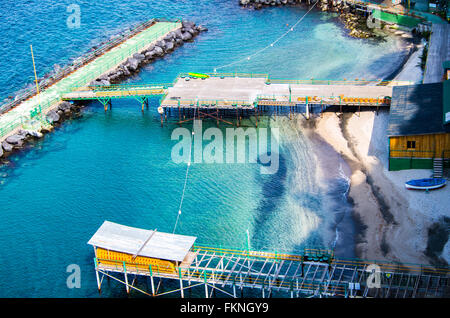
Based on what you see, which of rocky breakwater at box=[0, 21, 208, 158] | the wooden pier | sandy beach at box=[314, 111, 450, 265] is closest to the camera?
sandy beach at box=[314, 111, 450, 265]

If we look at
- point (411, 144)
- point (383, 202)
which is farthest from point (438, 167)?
point (383, 202)

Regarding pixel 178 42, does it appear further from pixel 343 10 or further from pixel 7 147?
pixel 7 147

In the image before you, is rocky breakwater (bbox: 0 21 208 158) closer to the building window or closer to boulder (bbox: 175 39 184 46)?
boulder (bbox: 175 39 184 46)

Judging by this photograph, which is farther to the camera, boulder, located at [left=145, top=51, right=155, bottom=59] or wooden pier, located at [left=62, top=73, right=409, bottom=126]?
boulder, located at [left=145, top=51, right=155, bottom=59]

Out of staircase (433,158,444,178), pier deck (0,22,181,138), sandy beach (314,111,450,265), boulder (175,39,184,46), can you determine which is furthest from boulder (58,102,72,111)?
staircase (433,158,444,178)

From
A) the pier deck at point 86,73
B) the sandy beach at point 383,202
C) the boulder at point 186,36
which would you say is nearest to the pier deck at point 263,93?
the sandy beach at point 383,202

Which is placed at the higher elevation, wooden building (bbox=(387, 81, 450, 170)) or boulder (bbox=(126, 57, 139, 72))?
boulder (bbox=(126, 57, 139, 72))

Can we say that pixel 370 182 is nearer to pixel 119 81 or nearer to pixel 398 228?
pixel 398 228
